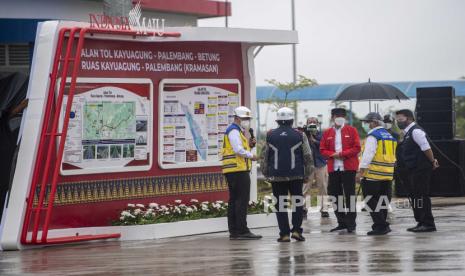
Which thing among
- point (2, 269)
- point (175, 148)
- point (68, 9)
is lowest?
point (2, 269)

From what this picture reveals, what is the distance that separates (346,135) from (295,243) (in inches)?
86.6

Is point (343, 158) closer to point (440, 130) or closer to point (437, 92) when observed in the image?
point (437, 92)

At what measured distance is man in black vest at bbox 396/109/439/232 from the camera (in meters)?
17.5

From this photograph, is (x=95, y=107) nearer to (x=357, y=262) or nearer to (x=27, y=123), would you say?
(x=27, y=123)

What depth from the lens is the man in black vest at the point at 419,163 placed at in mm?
17531

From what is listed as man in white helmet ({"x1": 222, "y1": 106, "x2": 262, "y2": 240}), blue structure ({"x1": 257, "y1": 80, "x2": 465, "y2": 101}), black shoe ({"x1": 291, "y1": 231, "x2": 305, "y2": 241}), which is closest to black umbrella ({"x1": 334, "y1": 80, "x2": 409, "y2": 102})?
man in white helmet ({"x1": 222, "y1": 106, "x2": 262, "y2": 240})

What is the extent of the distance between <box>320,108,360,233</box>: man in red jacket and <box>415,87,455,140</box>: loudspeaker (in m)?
8.07

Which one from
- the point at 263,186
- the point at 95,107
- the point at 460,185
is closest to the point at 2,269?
the point at 95,107

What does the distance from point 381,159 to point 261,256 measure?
11.5 feet

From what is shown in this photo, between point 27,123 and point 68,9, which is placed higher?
point 68,9

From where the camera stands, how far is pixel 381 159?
17.4m

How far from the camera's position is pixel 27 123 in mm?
16641

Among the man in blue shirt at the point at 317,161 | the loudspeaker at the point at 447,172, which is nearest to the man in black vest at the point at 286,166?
the man in blue shirt at the point at 317,161

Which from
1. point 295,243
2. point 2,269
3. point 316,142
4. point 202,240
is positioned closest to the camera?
point 2,269
